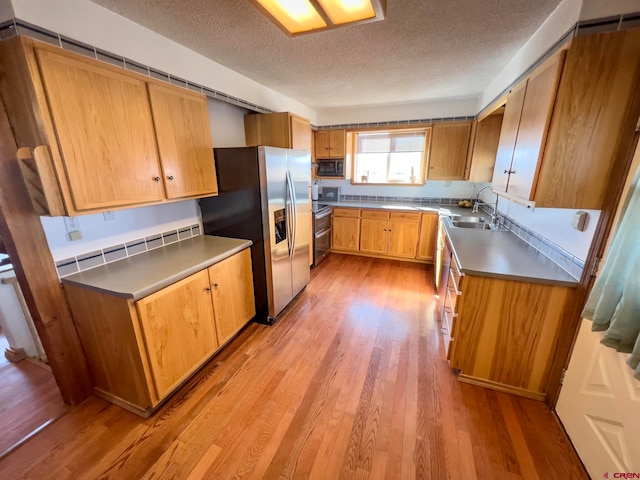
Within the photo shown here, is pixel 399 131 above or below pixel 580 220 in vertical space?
above

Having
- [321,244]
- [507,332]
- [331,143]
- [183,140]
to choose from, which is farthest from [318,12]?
[331,143]

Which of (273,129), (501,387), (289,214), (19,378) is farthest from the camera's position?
(273,129)

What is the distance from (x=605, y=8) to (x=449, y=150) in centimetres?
258

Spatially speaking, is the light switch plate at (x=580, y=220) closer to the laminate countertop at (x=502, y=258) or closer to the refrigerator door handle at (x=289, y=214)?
the laminate countertop at (x=502, y=258)

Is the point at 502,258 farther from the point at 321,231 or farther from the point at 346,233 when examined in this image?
the point at 346,233

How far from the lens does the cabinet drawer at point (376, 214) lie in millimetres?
4023

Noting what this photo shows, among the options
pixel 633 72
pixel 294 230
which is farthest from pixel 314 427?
pixel 633 72

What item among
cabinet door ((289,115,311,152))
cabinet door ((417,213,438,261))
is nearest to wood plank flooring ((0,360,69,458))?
cabinet door ((289,115,311,152))

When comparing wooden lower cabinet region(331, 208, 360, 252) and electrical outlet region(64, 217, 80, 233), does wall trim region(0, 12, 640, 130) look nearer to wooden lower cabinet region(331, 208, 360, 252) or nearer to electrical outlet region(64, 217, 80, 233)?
electrical outlet region(64, 217, 80, 233)

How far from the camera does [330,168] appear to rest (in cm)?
440

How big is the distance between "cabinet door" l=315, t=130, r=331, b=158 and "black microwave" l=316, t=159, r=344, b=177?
12cm

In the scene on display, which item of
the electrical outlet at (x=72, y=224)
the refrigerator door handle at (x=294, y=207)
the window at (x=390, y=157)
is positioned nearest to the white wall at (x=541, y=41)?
the window at (x=390, y=157)

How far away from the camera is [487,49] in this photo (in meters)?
2.09

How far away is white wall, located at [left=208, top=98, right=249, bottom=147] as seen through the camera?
2.56 m
